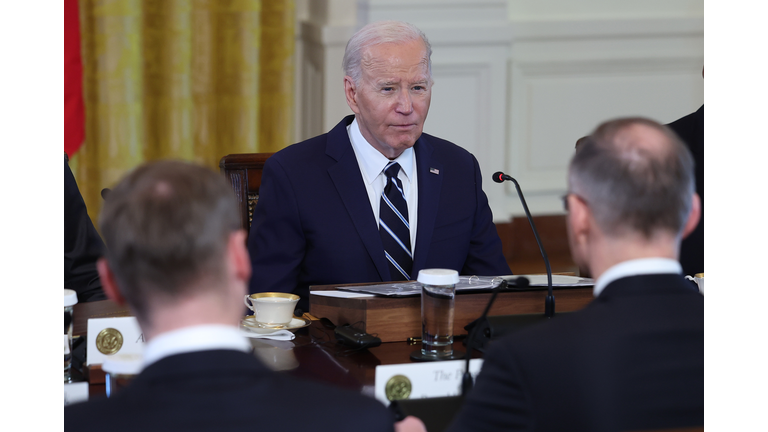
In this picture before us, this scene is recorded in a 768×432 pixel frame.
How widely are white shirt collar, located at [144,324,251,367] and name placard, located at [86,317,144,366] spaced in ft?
1.95

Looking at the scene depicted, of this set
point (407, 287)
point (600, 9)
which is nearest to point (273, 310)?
point (407, 287)

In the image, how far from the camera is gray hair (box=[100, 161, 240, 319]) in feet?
3.01

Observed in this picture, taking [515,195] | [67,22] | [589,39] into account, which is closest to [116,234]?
[67,22]

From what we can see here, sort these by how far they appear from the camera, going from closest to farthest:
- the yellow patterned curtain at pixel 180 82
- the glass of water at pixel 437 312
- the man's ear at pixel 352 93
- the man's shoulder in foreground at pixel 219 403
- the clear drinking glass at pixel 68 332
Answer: the man's shoulder in foreground at pixel 219 403 → the clear drinking glass at pixel 68 332 → the glass of water at pixel 437 312 → the man's ear at pixel 352 93 → the yellow patterned curtain at pixel 180 82

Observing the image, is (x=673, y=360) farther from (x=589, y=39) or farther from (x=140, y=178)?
(x=589, y=39)

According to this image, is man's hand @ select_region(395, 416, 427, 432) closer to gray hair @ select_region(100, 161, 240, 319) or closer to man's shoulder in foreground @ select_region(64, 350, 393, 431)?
man's shoulder in foreground @ select_region(64, 350, 393, 431)

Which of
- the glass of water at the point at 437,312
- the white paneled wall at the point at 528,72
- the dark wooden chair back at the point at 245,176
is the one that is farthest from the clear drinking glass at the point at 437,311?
the white paneled wall at the point at 528,72

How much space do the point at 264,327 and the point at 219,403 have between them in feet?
2.70

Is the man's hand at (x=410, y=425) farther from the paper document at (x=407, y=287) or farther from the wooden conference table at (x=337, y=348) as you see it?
the paper document at (x=407, y=287)

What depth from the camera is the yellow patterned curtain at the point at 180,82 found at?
3.86 m

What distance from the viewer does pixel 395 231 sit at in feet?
7.58

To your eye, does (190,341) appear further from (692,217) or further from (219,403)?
(692,217)

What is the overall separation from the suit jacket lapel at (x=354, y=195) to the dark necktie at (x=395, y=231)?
0.03 metres

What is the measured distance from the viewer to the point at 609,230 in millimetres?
1149
